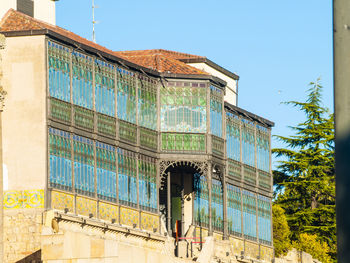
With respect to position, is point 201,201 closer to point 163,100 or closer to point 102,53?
point 163,100

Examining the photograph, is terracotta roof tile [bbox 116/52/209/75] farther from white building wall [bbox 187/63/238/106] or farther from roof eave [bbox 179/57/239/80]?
white building wall [bbox 187/63/238/106]

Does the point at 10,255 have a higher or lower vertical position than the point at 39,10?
lower

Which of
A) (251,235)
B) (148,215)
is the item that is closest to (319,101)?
(251,235)

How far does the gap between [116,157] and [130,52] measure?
45.7ft

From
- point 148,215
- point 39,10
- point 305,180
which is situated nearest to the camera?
point 148,215

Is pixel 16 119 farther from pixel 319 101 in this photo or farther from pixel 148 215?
pixel 319 101

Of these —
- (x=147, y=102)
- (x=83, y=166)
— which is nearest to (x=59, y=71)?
(x=83, y=166)

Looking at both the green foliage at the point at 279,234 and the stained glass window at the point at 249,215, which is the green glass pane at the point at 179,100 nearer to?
the stained glass window at the point at 249,215

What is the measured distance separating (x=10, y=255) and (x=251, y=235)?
2057 cm

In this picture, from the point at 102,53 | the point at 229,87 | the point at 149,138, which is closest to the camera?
the point at 102,53

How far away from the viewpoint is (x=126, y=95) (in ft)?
143

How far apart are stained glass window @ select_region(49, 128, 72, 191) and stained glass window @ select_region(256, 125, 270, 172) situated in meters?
18.8

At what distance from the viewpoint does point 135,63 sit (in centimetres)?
4669

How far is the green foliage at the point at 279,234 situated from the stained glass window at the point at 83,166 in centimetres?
2314
